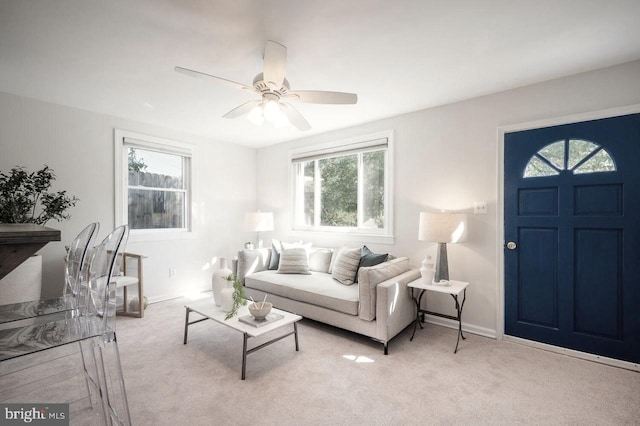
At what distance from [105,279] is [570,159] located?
359 centimetres

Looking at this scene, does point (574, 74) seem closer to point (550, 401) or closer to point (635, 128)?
point (635, 128)

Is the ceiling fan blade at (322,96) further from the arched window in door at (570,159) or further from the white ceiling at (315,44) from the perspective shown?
the arched window in door at (570,159)

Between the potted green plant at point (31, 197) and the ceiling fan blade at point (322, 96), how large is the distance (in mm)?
2745

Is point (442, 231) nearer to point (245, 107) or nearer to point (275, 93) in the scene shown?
point (275, 93)

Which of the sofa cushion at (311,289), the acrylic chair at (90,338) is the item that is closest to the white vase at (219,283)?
the sofa cushion at (311,289)

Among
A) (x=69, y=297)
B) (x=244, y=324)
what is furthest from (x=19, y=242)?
(x=244, y=324)

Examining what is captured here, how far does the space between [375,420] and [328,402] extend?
12.6 inches

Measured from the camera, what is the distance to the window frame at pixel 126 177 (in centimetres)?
377

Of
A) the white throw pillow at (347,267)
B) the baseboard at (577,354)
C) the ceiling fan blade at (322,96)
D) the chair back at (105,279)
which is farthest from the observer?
the white throw pillow at (347,267)

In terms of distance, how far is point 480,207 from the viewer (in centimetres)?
304

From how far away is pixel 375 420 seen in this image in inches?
69.3

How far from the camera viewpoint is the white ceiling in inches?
70.1

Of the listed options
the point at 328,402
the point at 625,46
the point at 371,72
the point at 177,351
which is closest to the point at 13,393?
the point at 177,351

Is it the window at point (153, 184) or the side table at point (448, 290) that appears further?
the window at point (153, 184)
